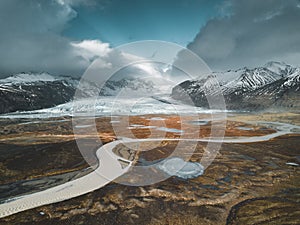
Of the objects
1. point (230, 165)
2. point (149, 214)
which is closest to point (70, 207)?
point (149, 214)

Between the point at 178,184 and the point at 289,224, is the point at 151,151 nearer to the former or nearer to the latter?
the point at 178,184

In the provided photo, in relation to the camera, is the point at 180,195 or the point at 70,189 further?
the point at 70,189

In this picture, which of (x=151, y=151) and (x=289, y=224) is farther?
(x=151, y=151)

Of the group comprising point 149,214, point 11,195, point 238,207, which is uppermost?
point 238,207

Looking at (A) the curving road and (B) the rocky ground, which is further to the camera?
(A) the curving road

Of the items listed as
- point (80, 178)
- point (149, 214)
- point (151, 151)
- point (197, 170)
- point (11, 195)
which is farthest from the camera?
point (151, 151)

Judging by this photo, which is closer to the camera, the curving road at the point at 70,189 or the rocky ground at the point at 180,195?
the rocky ground at the point at 180,195

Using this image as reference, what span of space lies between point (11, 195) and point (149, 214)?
1392 centimetres

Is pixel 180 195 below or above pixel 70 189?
above

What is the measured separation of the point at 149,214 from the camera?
17891mm

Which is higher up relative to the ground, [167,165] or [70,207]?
[167,165]

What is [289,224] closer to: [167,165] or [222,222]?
[222,222]

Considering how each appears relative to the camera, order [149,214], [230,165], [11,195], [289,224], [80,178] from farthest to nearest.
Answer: [230,165], [80,178], [11,195], [149,214], [289,224]

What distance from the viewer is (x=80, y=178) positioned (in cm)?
2638
